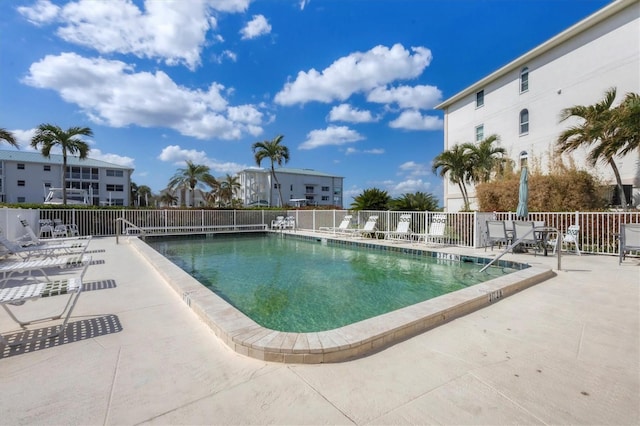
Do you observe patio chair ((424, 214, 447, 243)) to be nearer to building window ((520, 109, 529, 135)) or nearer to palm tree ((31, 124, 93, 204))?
building window ((520, 109, 529, 135))

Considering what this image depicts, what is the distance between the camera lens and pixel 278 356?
2.57m

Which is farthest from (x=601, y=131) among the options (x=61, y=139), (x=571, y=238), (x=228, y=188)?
(x=228, y=188)

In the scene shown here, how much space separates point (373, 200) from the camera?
1524 cm

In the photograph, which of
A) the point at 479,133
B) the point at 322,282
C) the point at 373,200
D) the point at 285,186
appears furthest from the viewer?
the point at 285,186

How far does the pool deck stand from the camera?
74.3 inches

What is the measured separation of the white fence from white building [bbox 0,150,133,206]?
24.2 metres

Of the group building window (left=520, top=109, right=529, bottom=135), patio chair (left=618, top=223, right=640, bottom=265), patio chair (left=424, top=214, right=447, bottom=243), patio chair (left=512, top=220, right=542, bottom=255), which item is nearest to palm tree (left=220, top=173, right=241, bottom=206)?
building window (left=520, top=109, right=529, bottom=135)

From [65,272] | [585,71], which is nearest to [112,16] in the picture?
[65,272]

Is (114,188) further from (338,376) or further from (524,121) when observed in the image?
(338,376)

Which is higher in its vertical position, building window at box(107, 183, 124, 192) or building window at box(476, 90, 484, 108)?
building window at box(476, 90, 484, 108)

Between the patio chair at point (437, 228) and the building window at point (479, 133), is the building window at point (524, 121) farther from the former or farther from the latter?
the patio chair at point (437, 228)

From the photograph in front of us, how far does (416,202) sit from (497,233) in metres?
5.60

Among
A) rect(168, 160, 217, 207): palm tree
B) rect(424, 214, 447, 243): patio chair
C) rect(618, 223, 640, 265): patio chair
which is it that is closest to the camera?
rect(618, 223, 640, 265): patio chair

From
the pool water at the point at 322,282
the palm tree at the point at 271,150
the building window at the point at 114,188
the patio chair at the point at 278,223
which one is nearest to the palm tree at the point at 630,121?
the pool water at the point at 322,282
